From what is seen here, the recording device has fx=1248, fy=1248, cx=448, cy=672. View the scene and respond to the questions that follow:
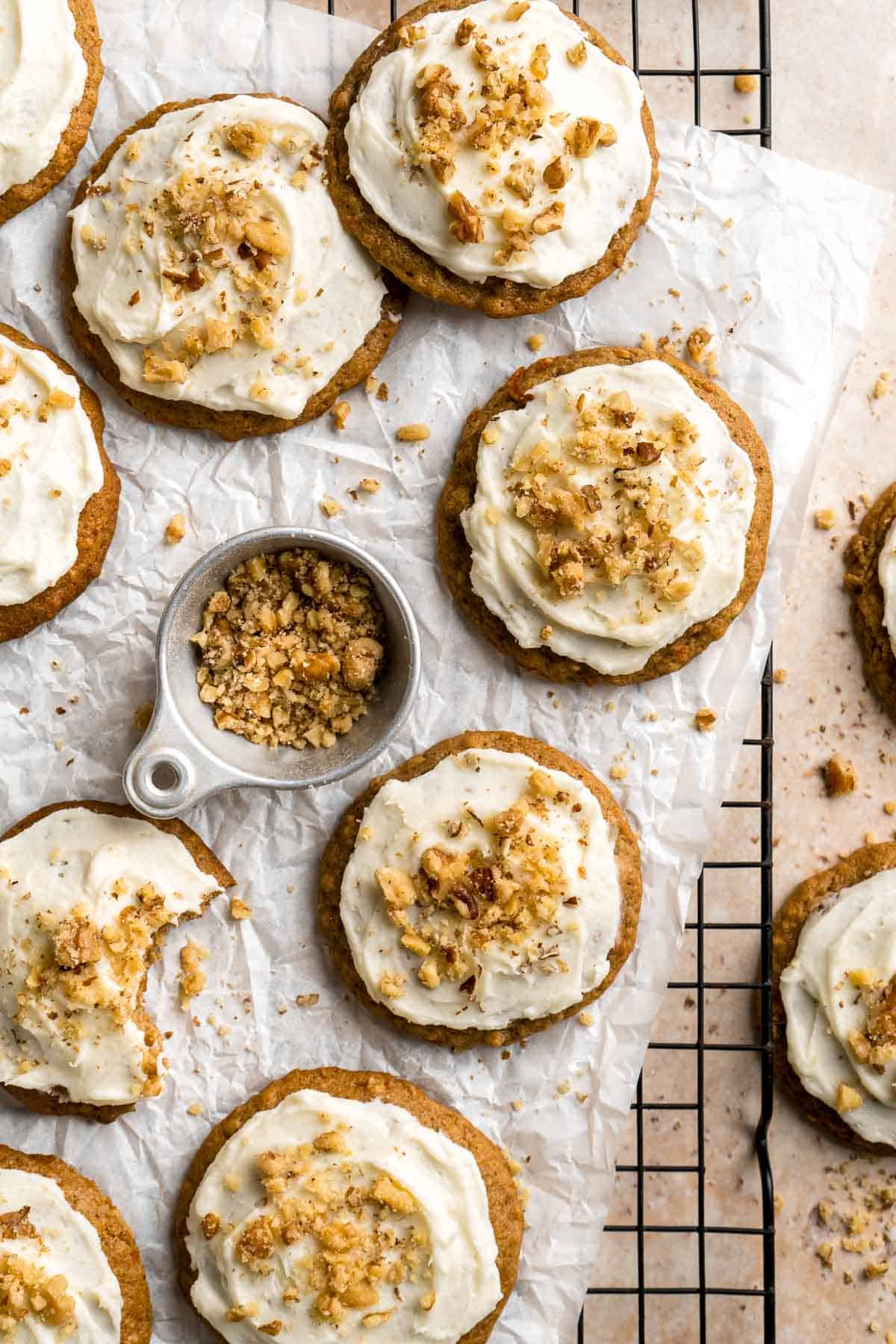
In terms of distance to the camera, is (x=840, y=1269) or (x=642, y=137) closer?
(x=642, y=137)

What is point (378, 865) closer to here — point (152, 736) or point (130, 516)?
point (152, 736)

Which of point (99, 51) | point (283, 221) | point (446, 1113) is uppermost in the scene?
point (99, 51)

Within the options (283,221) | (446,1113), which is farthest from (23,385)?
(446,1113)

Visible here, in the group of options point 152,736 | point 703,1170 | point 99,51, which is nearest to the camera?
point 152,736

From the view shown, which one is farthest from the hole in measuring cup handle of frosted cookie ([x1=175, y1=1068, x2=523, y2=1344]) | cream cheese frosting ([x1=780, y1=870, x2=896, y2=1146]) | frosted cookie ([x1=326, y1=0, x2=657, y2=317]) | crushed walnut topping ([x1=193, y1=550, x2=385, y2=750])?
cream cheese frosting ([x1=780, y1=870, x2=896, y2=1146])

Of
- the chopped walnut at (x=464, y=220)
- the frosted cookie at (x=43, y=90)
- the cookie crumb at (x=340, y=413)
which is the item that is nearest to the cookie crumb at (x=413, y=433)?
the cookie crumb at (x=340, y=413)

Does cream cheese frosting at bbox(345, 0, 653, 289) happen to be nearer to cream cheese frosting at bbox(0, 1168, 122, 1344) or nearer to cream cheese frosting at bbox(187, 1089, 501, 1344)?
cream cheese frosting at bbox(187, 1089, 501, 1344)

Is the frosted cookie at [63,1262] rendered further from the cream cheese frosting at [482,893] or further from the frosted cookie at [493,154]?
the frosted cookie at [493,154]
